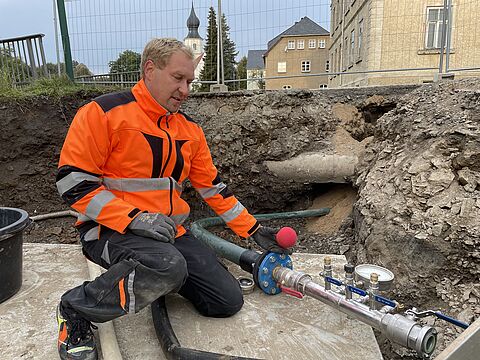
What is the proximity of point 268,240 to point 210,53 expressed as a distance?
446 centimetres

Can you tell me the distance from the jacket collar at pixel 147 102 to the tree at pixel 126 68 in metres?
4.09

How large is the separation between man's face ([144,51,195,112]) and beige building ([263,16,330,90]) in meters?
5.55

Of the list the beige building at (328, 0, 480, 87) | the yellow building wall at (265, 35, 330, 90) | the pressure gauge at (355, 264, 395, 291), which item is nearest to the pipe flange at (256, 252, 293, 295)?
the pressure gauge at (355, 264, 395, 291)

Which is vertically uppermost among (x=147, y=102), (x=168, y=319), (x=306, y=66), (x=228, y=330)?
(x=306, y=66)

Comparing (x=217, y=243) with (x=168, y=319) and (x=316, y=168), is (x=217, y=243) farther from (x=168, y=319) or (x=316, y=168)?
(x=316, y=168)

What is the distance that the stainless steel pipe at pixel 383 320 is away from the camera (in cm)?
146

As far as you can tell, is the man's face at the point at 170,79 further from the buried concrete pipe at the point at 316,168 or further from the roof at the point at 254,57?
the roof at the point at 254,57

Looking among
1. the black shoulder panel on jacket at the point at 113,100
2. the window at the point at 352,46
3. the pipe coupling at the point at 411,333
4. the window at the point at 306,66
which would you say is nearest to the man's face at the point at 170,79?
the black shoulder panel on jacket at the point at 113,100

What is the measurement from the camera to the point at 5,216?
8.32 feet

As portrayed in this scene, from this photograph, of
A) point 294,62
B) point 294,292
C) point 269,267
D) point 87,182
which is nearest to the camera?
point 87,182

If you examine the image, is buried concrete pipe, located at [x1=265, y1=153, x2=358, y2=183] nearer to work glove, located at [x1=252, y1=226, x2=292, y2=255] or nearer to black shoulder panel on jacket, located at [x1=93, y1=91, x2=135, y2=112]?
work glove, located at [x1=252, y1=226, x2=292, y2=255]

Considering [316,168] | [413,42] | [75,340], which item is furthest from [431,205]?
[413,42]

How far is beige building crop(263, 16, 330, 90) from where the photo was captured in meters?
7.75

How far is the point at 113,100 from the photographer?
75.4 inches
